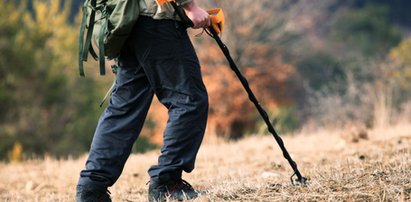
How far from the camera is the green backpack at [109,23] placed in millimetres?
3635

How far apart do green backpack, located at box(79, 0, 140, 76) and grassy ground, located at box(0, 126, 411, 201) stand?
3.28 feet

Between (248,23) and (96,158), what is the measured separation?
20.3 m

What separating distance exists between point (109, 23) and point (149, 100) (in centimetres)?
53

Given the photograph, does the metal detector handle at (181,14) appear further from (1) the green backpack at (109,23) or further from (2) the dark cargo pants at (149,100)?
(1) the green backpack at (109,23)

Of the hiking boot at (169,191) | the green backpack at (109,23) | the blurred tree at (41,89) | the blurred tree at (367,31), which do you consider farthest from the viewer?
the blurred tree at (367,31)

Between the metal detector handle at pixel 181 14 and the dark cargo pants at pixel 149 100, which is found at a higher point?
the metal detector handle at pixel 181 14

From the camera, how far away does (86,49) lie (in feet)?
12.9

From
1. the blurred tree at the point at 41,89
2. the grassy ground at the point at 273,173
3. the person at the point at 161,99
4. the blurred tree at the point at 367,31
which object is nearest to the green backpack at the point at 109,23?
the person at the point at 161,99

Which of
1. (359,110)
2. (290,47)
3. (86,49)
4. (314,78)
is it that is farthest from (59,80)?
(86,49)

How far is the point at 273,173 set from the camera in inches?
217

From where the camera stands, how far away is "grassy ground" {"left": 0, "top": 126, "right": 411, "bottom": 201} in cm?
353

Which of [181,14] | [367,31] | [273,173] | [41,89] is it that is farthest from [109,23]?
[367,31]

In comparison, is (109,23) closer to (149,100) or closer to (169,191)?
(149,100)

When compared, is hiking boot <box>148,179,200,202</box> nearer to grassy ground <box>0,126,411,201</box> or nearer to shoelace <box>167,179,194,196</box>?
shoelace <box>167,179,194,196</box>
